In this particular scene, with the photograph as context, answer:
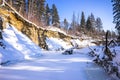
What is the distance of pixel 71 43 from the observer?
39.9m

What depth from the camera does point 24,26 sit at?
21.5m

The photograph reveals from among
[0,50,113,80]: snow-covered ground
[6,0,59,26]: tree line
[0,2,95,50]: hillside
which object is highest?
[6,0,59,26]: tree line

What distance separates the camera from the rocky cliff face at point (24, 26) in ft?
57.3

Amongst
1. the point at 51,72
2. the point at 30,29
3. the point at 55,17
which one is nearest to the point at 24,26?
the point at 30,29

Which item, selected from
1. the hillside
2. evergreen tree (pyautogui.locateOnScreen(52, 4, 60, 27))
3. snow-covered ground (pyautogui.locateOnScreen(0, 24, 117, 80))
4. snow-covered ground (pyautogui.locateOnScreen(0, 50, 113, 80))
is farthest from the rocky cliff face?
evergreen tree (pyautogui.locateOnScreen(52, 4, 60, 27))

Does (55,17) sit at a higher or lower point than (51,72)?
higher

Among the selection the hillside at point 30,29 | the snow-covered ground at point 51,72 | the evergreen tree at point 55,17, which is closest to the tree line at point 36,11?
the evergreen tree at point 55,17

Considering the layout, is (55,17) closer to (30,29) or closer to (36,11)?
(36,11)

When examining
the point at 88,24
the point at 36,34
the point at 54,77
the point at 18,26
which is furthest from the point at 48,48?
the point at 88,24

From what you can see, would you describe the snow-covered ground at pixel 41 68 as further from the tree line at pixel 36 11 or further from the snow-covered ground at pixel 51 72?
the tree line at pixel 36 11

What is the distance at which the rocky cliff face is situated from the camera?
1745 centimetres

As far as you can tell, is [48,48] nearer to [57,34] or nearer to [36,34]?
[36,34]

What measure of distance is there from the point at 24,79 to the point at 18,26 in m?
13.5

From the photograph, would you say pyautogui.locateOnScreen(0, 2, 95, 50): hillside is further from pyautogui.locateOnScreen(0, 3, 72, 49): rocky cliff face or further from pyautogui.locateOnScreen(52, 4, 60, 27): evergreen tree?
pyautogui.locateOnScreen(52, 4, 60, 27): evergreen tree
